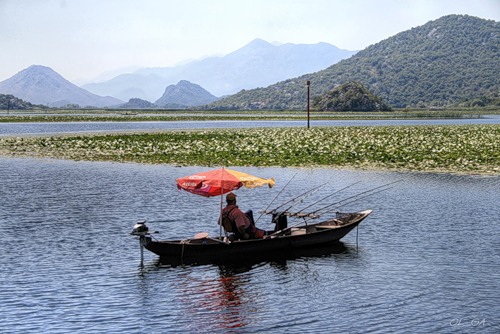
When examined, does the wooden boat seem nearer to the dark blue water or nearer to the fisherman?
the fisherman

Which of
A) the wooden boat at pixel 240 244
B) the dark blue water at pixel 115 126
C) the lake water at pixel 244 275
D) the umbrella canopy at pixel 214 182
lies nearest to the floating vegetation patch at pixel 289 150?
the lake water at pixel 244 275

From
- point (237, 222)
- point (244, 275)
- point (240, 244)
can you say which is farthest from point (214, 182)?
point (244, 275)

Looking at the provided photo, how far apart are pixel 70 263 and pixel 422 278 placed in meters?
11.5

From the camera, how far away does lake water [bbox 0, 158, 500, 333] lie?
16.8 meters

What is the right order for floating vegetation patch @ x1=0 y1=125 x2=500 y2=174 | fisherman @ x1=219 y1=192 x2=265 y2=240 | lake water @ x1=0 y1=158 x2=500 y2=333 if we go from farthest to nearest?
floating vegetation patch @ x1=0 y1=125 x2=500 y2=174 → fisherman @ x1=219 y1=192 x2=265 y2=240 → lake water @ x1=0 y1=158 x2=500 y2=333

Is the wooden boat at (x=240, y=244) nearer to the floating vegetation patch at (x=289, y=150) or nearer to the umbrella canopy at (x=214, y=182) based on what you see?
the umbrella canopy at (x=214, y=182)

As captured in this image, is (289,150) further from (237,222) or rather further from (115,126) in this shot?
(115,126)

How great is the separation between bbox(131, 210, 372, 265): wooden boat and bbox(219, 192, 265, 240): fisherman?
39cm

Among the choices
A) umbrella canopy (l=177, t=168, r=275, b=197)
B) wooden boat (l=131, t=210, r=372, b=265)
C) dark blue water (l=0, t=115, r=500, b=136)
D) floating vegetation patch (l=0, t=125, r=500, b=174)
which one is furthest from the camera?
dark blue water (l=0, t=115, r=500, b=136)

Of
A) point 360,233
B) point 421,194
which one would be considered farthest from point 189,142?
point 360,233

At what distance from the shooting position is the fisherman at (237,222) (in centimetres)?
2302

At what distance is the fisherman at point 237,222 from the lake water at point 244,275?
4.27 feet

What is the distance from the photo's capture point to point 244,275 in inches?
834

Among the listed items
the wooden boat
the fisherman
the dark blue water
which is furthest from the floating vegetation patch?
the dark blue water
